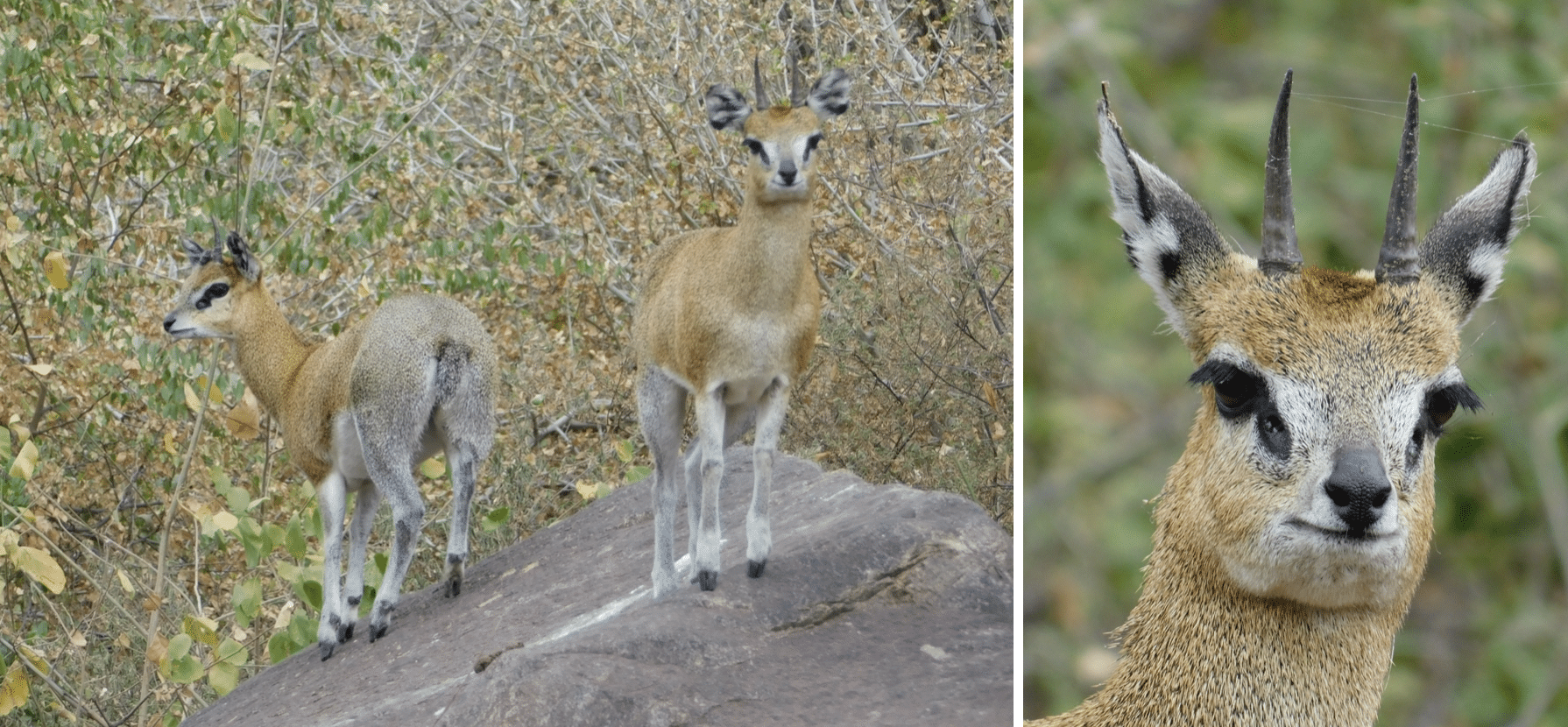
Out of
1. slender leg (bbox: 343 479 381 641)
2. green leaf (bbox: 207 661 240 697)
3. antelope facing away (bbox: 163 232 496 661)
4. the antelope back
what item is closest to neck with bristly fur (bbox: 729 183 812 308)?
antelope facing away (bbox: 163 232 496 661)

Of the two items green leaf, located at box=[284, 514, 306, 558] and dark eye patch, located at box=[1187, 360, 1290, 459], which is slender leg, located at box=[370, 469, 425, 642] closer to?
green leaf, located at box=[284, 514, 306, 558]

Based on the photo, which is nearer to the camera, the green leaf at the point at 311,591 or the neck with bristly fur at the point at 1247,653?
the neck with bristly fur at the point at 1247,653

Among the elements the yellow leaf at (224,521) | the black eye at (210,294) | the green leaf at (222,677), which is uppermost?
the black eye at (210,294)

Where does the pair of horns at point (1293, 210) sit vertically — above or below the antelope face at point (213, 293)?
above

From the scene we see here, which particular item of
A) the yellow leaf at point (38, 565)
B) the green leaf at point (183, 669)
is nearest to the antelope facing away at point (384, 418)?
the green leaf at point (183, 669)

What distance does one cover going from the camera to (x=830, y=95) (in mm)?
4965

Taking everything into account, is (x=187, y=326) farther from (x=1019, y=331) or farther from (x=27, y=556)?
(x=1019, y=331)

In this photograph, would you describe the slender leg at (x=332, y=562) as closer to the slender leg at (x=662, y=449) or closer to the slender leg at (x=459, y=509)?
the slender leg at (x=459, y=509)

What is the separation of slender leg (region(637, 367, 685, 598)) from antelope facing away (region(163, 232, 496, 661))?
1.14 meters

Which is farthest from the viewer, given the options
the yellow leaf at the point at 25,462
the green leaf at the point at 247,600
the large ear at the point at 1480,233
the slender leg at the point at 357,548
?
the green leaf at the point at 247,600

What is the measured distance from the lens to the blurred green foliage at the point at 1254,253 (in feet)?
6.88

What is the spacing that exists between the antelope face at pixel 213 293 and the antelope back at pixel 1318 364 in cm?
547

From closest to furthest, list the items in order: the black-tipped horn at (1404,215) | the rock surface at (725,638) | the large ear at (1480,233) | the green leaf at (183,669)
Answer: the black-tipped horn at (1404,215) < the large ear at (1480,233) < the rock surface at (725,638) < the green leaf at (183,669)

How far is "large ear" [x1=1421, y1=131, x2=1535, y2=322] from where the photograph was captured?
1.42 m
